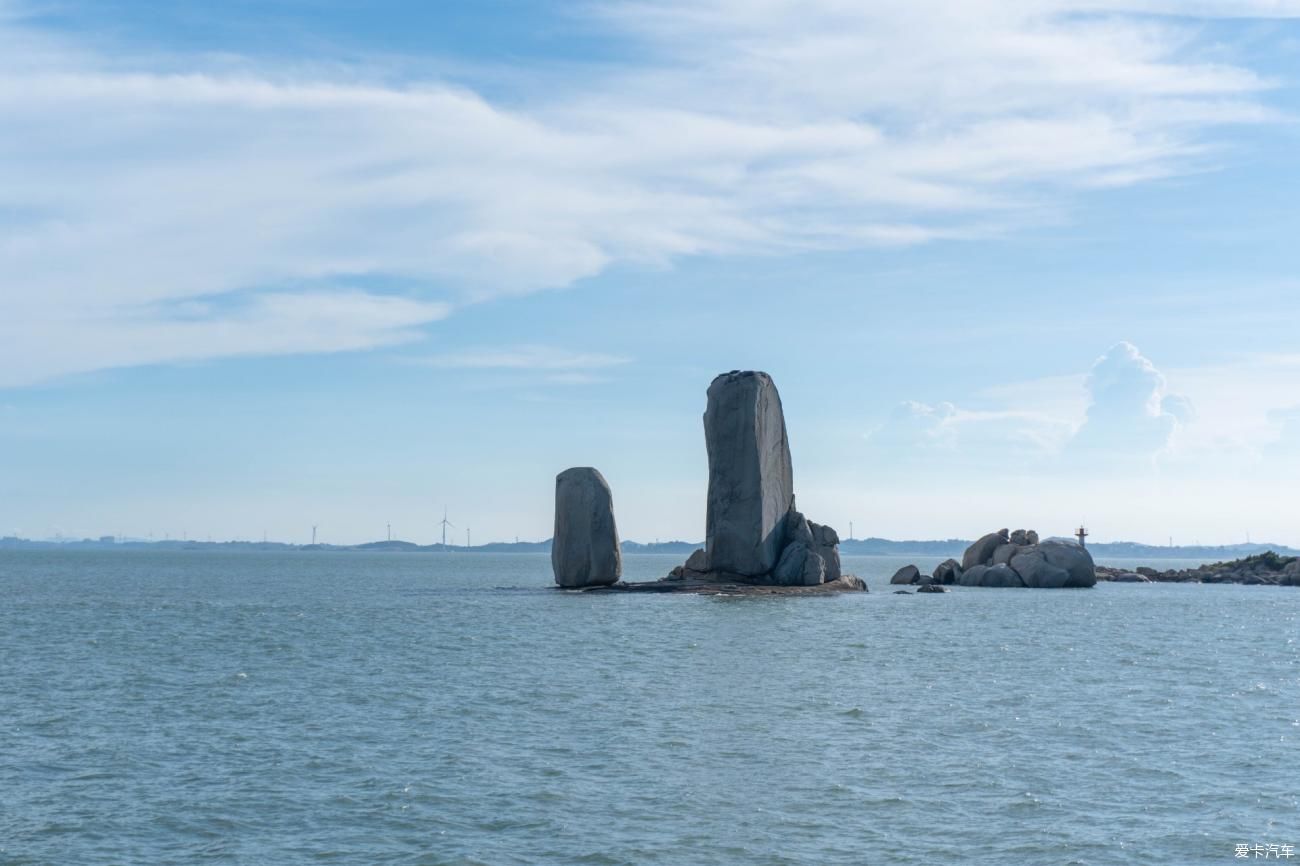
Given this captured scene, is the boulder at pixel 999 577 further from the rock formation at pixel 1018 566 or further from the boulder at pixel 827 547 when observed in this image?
the boulder at pixel 827 547

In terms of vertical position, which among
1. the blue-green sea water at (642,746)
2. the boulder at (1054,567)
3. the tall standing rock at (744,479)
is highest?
the tall standing rock at (744,479)

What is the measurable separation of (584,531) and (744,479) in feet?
29.2

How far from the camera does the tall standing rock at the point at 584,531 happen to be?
66.6m

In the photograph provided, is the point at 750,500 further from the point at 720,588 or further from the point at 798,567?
the point at 720,588

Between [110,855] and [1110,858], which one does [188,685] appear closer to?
[110,855]

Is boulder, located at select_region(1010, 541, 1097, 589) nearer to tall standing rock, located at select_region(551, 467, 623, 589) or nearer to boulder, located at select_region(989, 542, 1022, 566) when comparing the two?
boulder, located at select_region(989, 542, 1022, 566)

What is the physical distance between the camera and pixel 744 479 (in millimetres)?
68562

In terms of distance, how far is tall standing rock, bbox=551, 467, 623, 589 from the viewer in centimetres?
6656

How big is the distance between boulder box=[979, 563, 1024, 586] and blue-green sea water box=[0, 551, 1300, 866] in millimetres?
39426

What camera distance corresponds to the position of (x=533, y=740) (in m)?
24.0

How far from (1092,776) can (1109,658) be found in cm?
1970

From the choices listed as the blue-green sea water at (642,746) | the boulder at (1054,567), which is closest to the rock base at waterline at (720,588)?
the blue-green sea water at (642,746)

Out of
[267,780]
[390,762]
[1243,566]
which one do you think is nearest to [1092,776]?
[390,762]

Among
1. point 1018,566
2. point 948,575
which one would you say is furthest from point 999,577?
point 948,575
